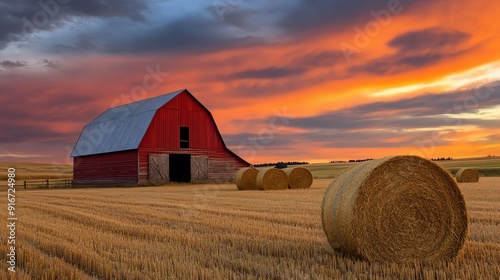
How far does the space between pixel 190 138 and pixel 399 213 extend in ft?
112

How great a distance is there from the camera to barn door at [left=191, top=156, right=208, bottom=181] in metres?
40.5

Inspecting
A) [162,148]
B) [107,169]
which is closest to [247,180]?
[162,148]

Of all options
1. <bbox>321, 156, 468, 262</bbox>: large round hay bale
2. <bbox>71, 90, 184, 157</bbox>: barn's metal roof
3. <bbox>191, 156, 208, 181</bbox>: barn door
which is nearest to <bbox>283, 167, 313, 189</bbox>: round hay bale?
<bbox>191, 156, 208, 181</bbox>: barn door

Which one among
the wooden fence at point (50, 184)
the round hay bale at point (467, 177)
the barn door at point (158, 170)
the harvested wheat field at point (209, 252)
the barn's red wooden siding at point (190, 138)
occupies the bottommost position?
the harvested wheat field at point (209, 252)

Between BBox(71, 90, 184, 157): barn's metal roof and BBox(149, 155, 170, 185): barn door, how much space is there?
169cm

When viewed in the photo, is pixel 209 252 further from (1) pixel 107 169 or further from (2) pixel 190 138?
(1) pixel 107 169

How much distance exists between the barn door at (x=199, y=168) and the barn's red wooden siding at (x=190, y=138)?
42 cm

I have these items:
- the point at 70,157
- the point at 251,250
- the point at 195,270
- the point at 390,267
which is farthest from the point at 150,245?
the point at 70,157

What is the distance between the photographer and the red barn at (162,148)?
38.8 m

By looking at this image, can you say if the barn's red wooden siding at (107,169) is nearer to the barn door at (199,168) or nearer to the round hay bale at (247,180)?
the barn door at (199,168)

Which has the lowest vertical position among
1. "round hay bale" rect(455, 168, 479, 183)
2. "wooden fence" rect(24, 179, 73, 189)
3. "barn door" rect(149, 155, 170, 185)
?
"round hay bale" rect(455, 168, 479, 183)

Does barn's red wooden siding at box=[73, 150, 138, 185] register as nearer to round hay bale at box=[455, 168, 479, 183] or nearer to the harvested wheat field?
round hay bale at box=[455, 168, 479, 183]

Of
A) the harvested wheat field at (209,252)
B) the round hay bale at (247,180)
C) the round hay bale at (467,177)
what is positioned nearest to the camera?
the harvested wheat field at (209,252)

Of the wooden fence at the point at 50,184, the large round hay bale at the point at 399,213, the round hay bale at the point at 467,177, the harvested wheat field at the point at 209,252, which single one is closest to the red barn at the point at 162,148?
the wooden fence at the point at 50,184
